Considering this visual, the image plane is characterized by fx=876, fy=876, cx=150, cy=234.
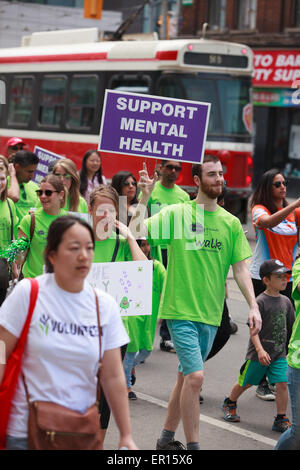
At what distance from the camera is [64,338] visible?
3500mm

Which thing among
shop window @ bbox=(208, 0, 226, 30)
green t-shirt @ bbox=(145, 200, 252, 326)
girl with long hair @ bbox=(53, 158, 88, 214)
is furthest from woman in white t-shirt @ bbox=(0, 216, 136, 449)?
shop window @ bbox=(208, 0, 226, 30)

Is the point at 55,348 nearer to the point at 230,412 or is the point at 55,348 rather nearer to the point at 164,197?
the point at 230,412

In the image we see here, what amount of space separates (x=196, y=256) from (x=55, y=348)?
2.25 meters

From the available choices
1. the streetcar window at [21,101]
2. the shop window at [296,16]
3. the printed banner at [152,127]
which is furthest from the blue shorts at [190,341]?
the shop window at [296,16]

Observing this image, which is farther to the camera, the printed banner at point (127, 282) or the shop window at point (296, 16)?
the shop window at point (296, 16)

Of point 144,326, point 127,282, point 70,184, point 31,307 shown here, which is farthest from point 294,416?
point 70,184

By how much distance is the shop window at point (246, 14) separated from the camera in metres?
29.4

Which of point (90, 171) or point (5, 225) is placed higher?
point (90, 171)

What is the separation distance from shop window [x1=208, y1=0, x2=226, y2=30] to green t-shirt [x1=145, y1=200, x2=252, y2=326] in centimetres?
2593

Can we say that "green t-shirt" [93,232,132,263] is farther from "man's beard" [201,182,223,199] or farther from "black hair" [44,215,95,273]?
"black hair" [44,215,95,273]

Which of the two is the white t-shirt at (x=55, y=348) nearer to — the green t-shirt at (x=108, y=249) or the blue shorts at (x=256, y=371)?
the green t-shirt at (x=108, y=249)

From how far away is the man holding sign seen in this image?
5512 millimetres

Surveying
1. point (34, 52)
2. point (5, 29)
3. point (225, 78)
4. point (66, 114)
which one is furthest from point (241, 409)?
point (5, 29)

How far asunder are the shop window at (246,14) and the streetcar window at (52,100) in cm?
1283
